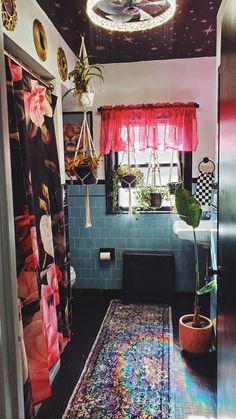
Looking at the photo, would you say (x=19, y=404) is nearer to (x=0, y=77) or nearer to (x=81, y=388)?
(x=0, y=77)

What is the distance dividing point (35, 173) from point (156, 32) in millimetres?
1713

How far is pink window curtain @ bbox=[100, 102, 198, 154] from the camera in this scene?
3.34 meters

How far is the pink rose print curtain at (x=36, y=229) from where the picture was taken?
62.7 inches

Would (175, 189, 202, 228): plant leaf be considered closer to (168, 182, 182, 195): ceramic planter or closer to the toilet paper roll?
(168, 182, 182, 195): ceramic planter

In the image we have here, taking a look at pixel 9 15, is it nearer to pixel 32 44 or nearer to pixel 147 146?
pixel 32 44

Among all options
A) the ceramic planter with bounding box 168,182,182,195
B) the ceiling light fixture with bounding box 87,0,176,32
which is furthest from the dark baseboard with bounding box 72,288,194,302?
the ceiling light fixture with bounding box 87,0,176,32

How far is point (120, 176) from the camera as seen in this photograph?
3486mm

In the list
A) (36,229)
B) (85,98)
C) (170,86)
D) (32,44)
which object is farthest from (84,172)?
(170,86)

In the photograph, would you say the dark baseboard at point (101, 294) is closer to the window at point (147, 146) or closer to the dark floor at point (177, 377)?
the dark floor at point (177, 377)

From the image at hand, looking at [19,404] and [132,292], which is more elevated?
[19,404]

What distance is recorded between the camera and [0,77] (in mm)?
742

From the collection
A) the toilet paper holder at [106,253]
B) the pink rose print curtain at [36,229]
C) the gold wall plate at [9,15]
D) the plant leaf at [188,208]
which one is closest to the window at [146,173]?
the toilet paper holder at [106,253]

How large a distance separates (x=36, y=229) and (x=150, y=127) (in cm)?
198

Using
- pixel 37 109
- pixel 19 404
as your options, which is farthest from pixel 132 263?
pixel 19 404
